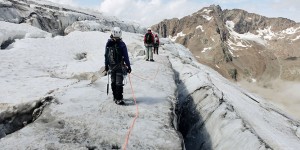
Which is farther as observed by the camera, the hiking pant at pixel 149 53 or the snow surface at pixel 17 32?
the snow surface at pixel 17 32

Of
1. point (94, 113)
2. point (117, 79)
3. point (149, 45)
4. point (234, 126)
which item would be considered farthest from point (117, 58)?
point (149, 45)

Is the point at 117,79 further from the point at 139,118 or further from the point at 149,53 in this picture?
the point at 149,53

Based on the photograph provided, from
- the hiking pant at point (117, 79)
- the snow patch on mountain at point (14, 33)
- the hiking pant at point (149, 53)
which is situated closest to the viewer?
the hiking pant at point (117, 79)

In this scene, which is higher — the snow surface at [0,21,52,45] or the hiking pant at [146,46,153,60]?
the snow surface at [0,21,52,45]

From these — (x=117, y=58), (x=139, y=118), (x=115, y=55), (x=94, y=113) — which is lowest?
(x=139, y=118)

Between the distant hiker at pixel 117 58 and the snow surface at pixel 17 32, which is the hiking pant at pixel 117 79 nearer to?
the distant hiker at pixel 117 58

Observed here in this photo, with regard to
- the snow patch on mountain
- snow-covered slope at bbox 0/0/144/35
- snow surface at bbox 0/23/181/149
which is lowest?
snow surface at bbox 0/23/181/149

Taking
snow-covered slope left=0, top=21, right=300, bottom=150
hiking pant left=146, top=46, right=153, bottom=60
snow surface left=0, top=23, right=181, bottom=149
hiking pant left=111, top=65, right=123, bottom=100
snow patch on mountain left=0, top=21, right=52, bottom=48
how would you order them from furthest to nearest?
snow patch on mountain left=0, top=21, right=52, bottom=48 < hiking pant left=146, top=46, right=153, bottom=60 < hiking pant left=111, top=65, right=123, bottom=100 < snow-covered slope left=0, top=21, right=300, bottom=150 < snow surface left=0, top=23, right=181, bottom=149

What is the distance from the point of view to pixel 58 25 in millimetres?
56688

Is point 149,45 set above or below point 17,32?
below

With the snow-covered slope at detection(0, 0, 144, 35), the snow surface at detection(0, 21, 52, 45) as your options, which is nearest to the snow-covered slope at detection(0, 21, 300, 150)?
the snow surface at detection(0, 21, 52, 45)

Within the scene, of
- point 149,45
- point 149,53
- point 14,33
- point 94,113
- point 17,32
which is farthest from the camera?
point 17,32

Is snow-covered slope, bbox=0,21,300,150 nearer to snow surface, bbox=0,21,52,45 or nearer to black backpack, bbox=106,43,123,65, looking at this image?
black backpack, bbox=106,43,123,65

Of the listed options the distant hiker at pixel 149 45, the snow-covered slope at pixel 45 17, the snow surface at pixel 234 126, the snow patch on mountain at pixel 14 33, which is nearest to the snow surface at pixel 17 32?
the snow patch on mountain at pixel 14 33
